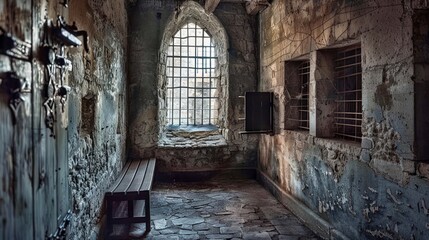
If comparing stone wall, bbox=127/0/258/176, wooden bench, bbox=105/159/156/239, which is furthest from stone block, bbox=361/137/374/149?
stone wall, bbox=127/0/258/176

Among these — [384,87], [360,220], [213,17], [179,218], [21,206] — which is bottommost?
[179,218]

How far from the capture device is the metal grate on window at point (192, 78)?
6.86 m

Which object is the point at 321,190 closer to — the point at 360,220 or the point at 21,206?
the point at 360,220

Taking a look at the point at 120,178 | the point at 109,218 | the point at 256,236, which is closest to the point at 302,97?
the point at 256,236

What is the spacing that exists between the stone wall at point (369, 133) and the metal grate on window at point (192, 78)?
262 cm

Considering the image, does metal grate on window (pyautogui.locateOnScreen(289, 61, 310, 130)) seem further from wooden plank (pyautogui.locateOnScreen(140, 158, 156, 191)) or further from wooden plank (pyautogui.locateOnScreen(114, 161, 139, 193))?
wooden plank (pyautogui.locateOnScreen(114, 161, 139, 193))

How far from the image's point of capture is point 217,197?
516cm

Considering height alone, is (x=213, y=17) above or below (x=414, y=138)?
above

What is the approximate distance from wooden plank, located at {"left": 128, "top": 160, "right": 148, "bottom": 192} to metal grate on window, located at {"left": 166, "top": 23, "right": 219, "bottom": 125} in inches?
62.0

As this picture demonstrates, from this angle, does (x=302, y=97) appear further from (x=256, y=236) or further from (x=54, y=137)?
(x=54, y=137)

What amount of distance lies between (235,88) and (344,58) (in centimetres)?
297

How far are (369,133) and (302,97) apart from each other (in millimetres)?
2058

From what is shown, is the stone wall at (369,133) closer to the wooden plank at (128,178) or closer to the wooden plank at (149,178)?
the wooden plank at (149,178)

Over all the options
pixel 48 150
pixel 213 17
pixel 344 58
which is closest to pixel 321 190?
pixel 344 58
